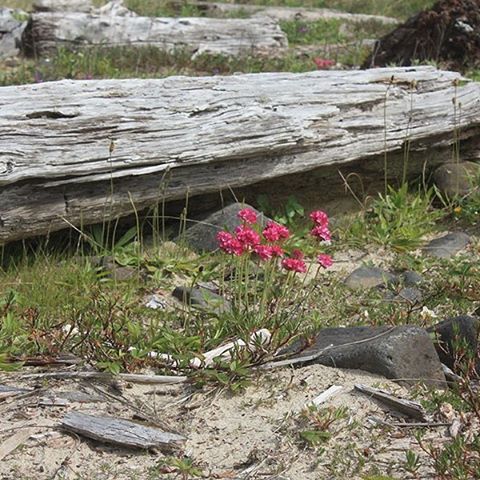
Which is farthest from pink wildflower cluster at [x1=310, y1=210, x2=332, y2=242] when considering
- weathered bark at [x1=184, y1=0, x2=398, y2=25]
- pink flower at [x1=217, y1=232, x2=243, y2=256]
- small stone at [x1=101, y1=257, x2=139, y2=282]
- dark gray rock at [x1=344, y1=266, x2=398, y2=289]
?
weathered bark at [x1=184, y1=0, x2=398, y2=25]

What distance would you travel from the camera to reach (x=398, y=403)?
4.22m

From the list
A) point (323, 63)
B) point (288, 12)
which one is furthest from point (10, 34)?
point (288, 12)

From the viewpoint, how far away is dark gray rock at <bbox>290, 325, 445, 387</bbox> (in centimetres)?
445

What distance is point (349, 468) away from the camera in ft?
12.8

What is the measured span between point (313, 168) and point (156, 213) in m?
1.32

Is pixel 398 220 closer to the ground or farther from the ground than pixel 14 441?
closer to the ground

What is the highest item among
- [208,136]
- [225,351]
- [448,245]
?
[208,136]

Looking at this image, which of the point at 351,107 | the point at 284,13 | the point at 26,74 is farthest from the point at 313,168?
the point at 284,13

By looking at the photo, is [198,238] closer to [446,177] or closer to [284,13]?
[446,177]

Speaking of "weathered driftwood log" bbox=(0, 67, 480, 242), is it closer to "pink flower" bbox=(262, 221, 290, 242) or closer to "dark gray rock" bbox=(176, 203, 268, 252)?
"dark gray rock" bbox=(176, 203, 268, 252)

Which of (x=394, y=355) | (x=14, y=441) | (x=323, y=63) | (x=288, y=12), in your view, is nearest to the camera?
(x=14, y=441)

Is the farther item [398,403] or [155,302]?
[155,302]

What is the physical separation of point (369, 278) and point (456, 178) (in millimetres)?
1735

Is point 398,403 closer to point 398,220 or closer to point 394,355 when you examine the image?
point 394,355
